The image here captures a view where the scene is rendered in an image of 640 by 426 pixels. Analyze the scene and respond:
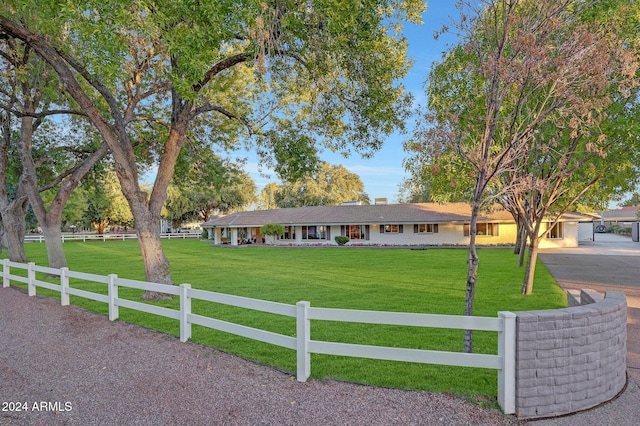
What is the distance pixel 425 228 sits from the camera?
116 ft

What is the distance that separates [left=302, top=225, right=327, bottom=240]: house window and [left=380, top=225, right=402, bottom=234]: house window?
5662 mm

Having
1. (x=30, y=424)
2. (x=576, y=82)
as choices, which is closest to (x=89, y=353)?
(x=30, y=424)

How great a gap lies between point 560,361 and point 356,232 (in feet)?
109

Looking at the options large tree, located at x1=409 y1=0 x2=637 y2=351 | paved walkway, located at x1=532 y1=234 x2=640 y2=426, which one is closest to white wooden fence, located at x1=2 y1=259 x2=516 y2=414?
paved walkway, located at x1=532 y1=234 x2=640 y2=426

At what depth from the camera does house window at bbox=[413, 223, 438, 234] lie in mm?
34906

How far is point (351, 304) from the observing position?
9.91m

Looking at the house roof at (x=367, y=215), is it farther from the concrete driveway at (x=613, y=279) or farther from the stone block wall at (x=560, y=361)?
the stone block wall at (x=560, y=361)

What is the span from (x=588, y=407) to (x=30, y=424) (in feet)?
18.9

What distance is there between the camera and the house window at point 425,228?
34.9m

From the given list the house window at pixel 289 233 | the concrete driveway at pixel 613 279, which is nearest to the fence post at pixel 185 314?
the concrete driveway at pixel 613 279

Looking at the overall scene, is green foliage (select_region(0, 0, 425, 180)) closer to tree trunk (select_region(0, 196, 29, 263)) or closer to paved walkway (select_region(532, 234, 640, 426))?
paved walkway (select_region(532, 234, 640, 426))

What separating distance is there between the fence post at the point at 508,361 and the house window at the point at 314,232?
34.3 m

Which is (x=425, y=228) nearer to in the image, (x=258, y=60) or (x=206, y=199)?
(x=258, y=60)

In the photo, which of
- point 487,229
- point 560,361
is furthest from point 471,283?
point 487,229
